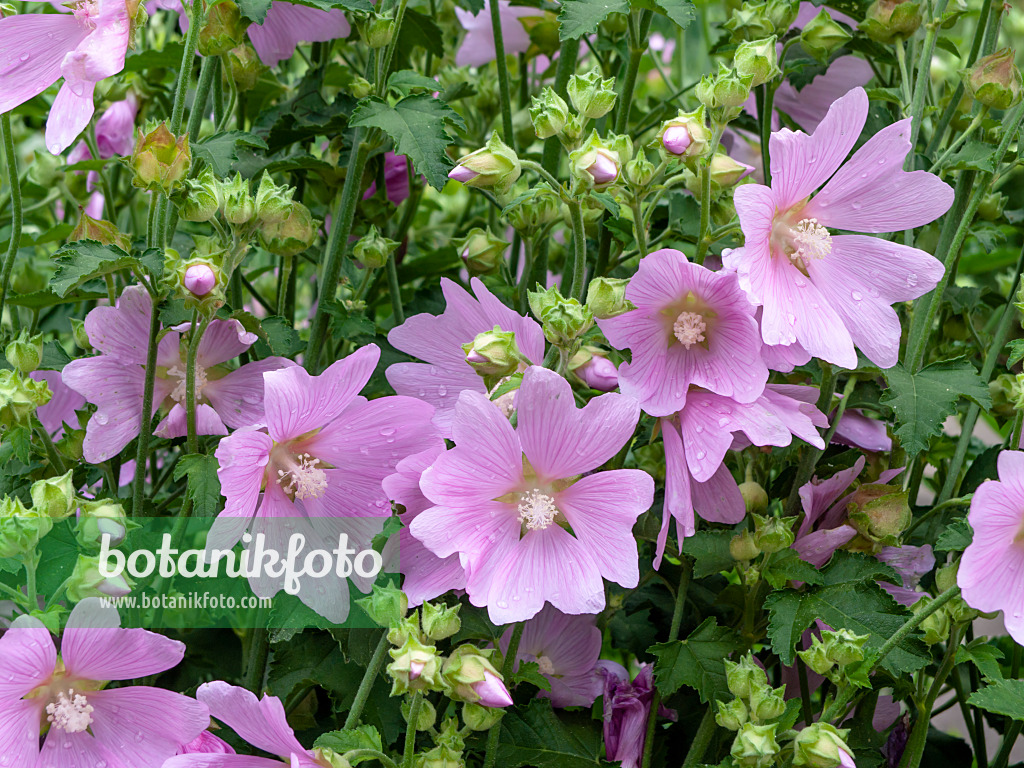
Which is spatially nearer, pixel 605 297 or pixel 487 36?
pixel 605 297

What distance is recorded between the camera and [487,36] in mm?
1353

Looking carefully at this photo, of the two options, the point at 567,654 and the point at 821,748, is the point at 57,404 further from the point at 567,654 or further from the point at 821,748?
the point at 821,748

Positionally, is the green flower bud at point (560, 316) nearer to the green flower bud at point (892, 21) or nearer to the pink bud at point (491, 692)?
the pink bud at point (491, 692)

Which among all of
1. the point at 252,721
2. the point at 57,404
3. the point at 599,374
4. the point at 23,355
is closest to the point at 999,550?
the point at 599,374

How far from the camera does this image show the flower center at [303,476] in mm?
856

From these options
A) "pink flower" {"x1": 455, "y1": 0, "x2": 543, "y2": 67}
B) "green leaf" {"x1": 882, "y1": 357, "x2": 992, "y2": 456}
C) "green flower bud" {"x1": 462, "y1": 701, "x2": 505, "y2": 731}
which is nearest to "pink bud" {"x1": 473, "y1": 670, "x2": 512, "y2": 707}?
"green flower bud" {"x1": 462, "y1": 701, "x2": 505, "y2": 731}

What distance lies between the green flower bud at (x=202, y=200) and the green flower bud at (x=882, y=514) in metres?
0.58

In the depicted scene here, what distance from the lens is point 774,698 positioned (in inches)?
28.8

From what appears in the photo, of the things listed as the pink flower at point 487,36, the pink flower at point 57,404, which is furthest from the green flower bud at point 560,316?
the pink flower at point 487,36

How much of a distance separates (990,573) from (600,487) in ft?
0.94

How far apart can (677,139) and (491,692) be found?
0.40 meters

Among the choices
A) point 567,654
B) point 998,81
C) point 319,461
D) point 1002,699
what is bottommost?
point 567,654

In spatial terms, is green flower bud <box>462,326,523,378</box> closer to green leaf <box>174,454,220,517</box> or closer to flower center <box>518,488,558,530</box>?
flower center <box>518,488,558,530</box>

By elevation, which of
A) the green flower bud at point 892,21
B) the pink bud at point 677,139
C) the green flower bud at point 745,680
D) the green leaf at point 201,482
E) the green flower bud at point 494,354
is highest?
the pink bud at point 677,139
